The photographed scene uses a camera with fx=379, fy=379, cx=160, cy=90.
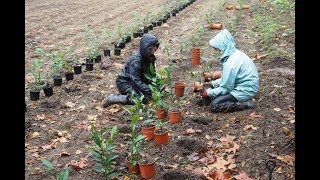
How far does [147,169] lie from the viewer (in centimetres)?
411

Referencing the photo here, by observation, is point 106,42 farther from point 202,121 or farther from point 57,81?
point 202,121

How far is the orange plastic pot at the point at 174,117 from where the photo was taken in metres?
5.60

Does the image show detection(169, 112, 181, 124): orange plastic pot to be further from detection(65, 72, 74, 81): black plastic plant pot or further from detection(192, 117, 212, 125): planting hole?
detection(65, 72, 74, 81): black plastic plant pot

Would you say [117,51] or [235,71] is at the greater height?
[235,71]

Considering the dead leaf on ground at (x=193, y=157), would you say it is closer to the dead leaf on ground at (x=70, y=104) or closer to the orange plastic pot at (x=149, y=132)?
the orange plastic pot at (x=149, y=132)

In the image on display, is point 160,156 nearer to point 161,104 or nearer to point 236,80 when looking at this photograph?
point 161,104

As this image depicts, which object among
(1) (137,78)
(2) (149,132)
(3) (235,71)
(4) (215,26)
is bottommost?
(4) (215,26)

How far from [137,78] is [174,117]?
1.23m

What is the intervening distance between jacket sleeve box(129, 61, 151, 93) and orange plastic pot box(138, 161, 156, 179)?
2.44m

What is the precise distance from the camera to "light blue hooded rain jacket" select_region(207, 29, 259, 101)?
18.9 ft

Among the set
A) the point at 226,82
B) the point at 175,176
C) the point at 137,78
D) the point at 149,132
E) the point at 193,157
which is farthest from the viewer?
the point at 137,78

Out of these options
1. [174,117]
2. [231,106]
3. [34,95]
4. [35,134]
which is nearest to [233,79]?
[231,106]

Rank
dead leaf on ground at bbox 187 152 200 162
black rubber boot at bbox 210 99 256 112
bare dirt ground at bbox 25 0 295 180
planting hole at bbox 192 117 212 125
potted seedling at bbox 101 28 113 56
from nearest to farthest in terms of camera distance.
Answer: bare dirt ground at bbox 25 0 295 180 → dead leaf on ground at bbox 187 152 200 162 → planting hole at bbox 192 117 212 125 → black rubber boot at bbox 210 99 256 112 → potted seedling at bbox 101 28 113 56

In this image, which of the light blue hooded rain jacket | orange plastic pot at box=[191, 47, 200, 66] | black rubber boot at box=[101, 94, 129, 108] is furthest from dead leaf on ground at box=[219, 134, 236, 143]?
orange plastic pot at box=[191, 47, 200, 66]
